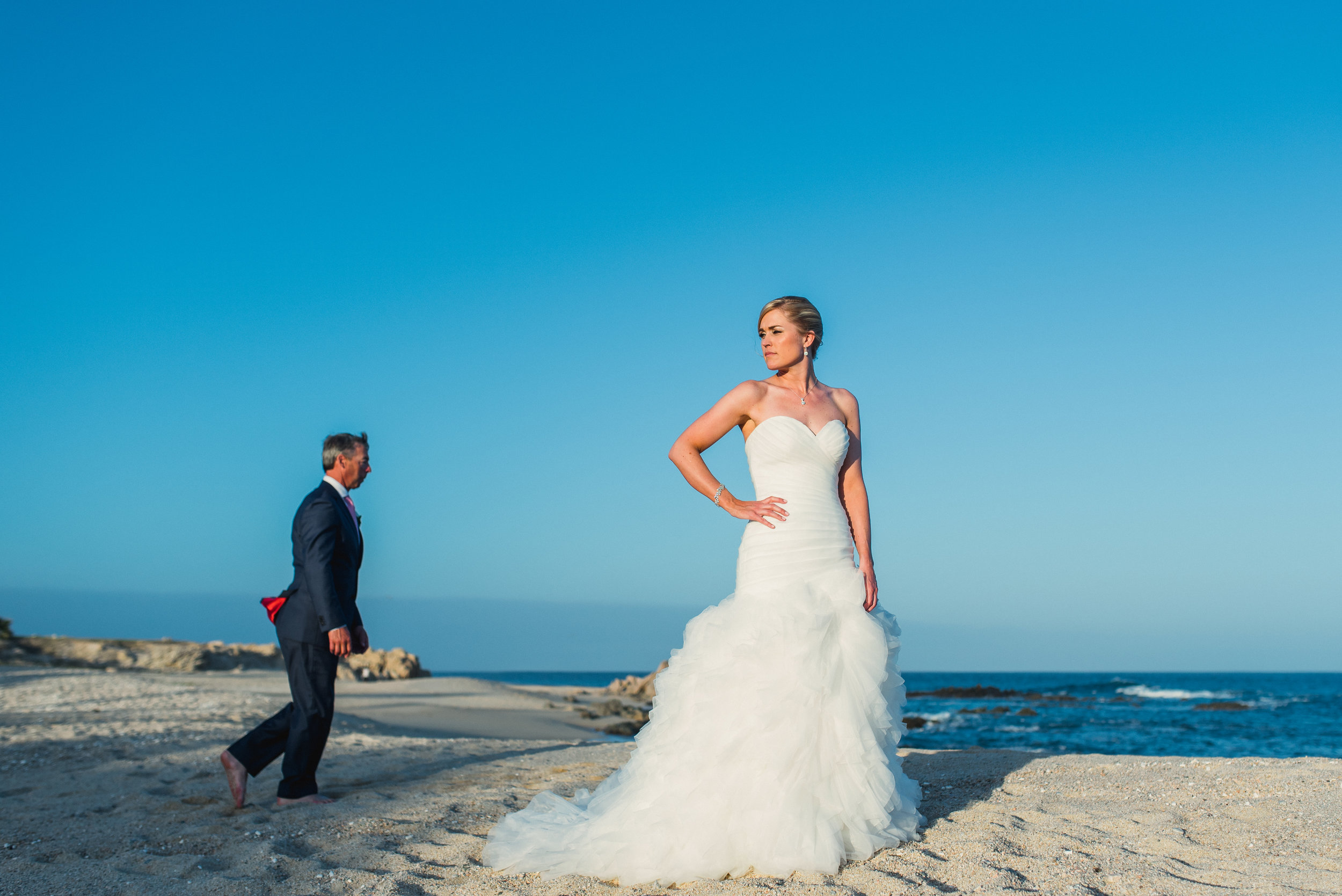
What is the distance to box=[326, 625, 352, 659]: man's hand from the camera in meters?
5.08

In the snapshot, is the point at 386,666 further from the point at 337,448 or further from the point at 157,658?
the point at 337,448

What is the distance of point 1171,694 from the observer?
35.8 m

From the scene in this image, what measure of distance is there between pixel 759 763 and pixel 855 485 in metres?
1.44

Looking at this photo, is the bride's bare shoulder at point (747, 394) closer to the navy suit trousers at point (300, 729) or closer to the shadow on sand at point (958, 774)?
the shadow on sand at point (958, 774)

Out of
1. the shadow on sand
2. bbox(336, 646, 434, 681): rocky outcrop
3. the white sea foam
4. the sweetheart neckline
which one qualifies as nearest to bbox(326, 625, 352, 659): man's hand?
the sweetheart neckline

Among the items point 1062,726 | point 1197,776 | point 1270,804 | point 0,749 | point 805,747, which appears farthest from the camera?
point 1062,726

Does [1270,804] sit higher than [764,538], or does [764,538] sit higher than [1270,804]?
[764,538]

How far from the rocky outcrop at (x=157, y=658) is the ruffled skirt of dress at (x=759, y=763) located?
17.9 meters

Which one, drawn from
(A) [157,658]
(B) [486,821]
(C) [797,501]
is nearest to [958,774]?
(C) [797,501]

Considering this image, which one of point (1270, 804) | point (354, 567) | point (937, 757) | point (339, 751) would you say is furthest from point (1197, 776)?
point (339, 751)

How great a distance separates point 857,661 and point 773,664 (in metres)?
0.38

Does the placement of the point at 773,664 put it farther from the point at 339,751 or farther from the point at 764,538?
the point at 339,751

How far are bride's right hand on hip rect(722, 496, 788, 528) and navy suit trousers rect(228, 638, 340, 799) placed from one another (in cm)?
268

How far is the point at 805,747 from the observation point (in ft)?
11.8
